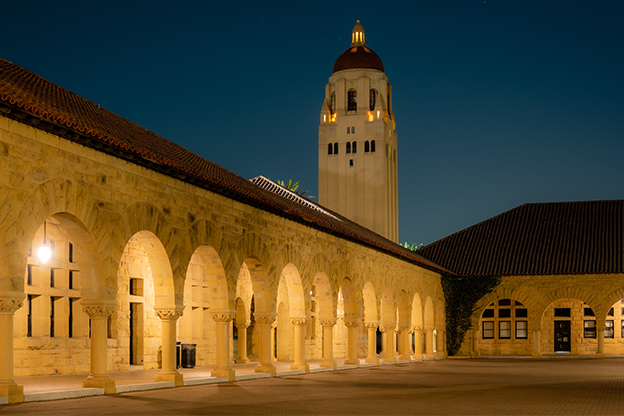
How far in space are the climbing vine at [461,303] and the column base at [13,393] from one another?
111 ft

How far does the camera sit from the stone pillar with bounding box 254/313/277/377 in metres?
22.9

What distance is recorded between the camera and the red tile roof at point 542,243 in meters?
42.9

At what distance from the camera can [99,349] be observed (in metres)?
15.7

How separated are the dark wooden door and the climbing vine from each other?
176 inches

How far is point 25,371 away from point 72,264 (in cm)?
348

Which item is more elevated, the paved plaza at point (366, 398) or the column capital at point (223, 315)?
the column capital at point (223, 315)

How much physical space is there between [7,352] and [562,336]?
37.2 m

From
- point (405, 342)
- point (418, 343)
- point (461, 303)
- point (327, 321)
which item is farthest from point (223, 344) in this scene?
point (461, 303)

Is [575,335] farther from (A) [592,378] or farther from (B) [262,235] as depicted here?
(B) [262,235]

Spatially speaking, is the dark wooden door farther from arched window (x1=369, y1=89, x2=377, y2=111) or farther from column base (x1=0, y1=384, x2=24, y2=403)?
arched window (x1=369, y1=89, x2=377, y2=111)

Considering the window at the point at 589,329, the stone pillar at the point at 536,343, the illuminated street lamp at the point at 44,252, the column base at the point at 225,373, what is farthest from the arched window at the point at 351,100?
the illuminated street lamp at the point at 44,252

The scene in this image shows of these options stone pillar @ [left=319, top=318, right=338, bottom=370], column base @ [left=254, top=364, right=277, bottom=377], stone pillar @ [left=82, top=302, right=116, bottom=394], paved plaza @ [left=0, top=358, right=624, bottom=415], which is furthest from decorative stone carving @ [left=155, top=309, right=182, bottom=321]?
stone pillar @ [left=319, top=318, right=338, bottom=370]

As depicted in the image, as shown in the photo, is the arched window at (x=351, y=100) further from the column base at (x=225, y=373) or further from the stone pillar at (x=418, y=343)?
the column base at (x=225, y=373)

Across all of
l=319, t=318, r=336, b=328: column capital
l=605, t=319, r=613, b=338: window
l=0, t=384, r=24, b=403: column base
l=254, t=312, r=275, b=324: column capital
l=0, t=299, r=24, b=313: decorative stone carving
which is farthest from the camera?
l=605, t=319, r=613, b=338: window
